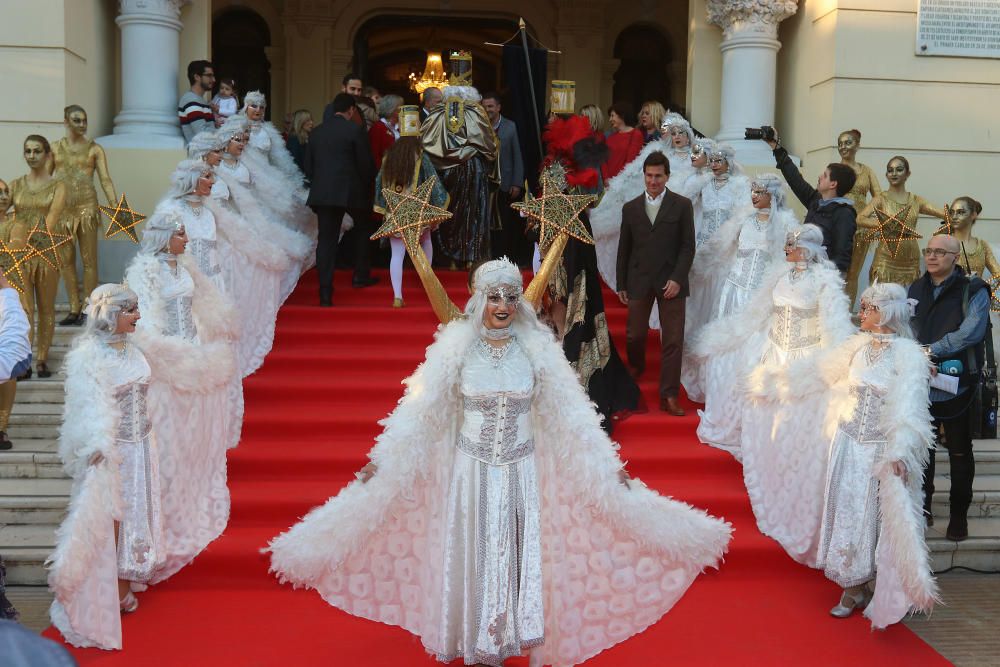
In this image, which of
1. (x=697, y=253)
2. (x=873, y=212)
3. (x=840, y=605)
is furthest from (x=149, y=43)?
(x=840, y=605)

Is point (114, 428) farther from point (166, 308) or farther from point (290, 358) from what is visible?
point (290, 358)

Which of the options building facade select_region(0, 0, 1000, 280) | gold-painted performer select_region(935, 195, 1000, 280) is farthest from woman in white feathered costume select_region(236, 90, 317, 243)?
gold-painted performer select_region(935, 195, 1000, 280)

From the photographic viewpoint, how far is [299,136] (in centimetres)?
1123

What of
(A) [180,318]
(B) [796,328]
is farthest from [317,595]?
(B) [796,328]

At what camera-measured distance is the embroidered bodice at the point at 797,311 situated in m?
6.82

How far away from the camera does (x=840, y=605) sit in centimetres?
573

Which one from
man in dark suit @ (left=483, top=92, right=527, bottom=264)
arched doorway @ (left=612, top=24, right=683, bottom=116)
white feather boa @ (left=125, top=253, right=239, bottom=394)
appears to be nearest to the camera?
white feather boa @ (left=125, top=253, right=239, bottom=394)

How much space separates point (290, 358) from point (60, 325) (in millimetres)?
2115

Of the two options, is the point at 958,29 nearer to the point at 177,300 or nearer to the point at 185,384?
the point at 177,300

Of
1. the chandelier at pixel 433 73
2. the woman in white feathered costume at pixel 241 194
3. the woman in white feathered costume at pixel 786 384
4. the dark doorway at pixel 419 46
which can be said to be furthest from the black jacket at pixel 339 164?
the dark doorway at pixel 419 46

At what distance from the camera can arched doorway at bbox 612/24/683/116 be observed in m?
15.5

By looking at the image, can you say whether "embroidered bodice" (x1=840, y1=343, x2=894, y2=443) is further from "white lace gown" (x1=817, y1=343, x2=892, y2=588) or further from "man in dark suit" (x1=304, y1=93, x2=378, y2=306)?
"man in dark suit" (x1=304, y1=93, x2=378, y2=306)

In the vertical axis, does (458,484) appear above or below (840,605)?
above

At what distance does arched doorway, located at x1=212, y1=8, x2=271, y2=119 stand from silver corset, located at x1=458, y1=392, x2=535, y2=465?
11341mm
